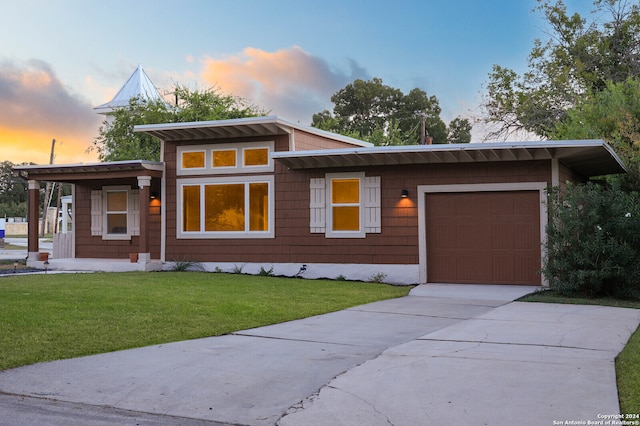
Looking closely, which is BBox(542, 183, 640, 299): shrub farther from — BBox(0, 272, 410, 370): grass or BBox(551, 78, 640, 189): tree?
BBox(551, 78, 640, 189): tree

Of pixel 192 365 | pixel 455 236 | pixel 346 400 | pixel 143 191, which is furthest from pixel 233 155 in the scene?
pixel 346 400

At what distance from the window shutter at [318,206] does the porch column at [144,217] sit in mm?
4548

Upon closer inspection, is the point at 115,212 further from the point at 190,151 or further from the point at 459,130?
the point at 459,130

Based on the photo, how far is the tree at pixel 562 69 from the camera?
28.8 m

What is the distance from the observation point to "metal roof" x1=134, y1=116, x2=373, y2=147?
54.2 ft

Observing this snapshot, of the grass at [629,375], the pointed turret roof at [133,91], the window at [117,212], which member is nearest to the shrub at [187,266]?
the window at [117,212]

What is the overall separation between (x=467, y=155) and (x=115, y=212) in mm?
10765

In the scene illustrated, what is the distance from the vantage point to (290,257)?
55.5 feet

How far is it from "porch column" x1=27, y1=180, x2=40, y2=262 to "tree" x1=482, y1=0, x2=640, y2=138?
19.0m

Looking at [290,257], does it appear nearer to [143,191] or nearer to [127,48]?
[143,191]

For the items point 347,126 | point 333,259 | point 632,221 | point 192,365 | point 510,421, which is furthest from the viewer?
point 347,126

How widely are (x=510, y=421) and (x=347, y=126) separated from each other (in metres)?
48.8

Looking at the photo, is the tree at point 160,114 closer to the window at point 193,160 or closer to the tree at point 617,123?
the window at point 193,160

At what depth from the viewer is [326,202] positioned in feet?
54.2
